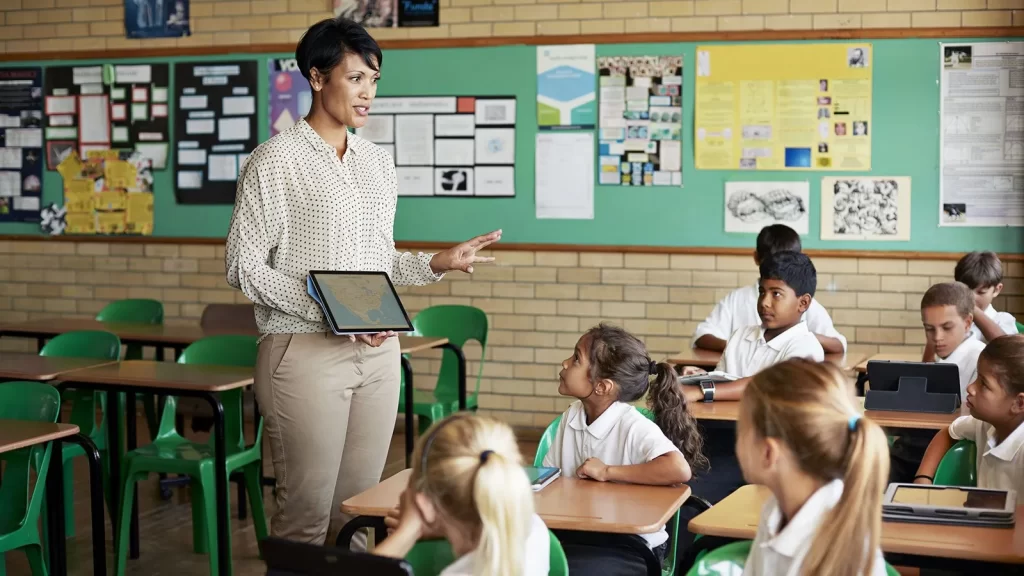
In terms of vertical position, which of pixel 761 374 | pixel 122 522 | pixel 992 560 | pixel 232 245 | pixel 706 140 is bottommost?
pixel 122 522

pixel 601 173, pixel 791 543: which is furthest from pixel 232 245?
pixel 601 173

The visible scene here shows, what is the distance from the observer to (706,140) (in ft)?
19.6

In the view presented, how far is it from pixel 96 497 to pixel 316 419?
111 cm

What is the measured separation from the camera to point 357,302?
9.07 ft

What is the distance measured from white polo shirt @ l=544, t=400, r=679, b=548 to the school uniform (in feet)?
2.64

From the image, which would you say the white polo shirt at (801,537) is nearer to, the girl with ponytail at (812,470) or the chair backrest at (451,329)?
the girl with ponytail at (812,470)

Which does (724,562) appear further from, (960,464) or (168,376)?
(168,376)

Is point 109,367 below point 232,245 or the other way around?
below

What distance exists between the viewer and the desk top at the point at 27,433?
3057 mm

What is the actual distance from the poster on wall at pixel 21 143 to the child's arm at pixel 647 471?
5.58 meters

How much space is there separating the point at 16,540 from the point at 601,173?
12.3 feet

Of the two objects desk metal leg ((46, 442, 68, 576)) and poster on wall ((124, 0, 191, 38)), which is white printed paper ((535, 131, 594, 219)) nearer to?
poster on wall ((124, 0, 191, 38))

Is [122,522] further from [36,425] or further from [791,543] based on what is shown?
[791,543]

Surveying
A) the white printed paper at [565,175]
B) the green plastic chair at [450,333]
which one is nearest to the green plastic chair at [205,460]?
the green plastic chair at [450,333]
